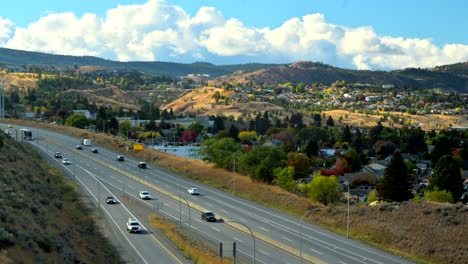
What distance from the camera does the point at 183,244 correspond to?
136 ft

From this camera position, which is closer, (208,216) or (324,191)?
(208,216)

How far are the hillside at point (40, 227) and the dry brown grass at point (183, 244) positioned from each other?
4398 millimetres

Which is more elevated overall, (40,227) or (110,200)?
(40,227)

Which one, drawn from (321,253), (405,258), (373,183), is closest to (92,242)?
(321,253)

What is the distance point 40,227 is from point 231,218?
23768mm

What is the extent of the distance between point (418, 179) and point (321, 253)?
5756 centimetres

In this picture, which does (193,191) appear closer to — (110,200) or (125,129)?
(110,200)

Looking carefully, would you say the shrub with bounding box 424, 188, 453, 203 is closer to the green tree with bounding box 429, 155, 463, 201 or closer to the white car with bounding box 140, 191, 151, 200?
the green tree with bounding box 429, 155, 463, 201

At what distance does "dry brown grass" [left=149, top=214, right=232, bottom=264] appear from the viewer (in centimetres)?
3763

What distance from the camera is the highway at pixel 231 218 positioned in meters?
41.0

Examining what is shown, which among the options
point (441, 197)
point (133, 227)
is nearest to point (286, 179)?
point (441, 197)

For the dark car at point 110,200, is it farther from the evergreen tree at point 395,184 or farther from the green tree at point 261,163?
the evergreen tree at point 395,184

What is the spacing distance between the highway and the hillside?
11.7ft

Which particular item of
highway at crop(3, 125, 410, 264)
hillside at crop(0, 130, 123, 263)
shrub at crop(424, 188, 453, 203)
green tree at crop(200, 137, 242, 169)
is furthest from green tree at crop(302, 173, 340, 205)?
hillside at crop(0, 130, 123, 263)
